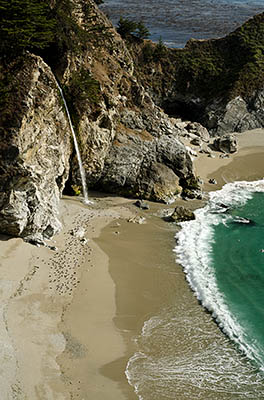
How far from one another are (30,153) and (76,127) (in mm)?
6639

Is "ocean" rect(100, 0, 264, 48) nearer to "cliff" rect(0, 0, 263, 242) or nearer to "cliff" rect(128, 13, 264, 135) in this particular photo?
"cliff" rect(128, 13, 264, 135)

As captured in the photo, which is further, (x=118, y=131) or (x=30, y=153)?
(x=118, y=131)

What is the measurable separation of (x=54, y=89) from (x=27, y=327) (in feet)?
47.8

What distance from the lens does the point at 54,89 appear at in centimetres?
2475

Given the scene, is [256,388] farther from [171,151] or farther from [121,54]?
[121,54]

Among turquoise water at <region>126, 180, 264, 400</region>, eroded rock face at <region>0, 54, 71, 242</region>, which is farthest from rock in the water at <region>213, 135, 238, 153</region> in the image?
eroded rock face at <region>0, 54, 71, 242</region>

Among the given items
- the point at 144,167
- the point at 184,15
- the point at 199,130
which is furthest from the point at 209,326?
the point at 184,15

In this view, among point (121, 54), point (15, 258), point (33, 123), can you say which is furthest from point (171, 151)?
point (15, 258)

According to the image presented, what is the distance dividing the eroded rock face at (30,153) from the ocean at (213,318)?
8.30 m

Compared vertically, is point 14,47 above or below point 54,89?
above

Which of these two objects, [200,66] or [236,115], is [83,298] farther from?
[200,66]

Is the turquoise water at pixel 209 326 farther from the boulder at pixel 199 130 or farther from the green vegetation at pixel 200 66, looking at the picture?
the green vegetation at pixel 200 66

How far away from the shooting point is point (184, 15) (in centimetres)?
9319

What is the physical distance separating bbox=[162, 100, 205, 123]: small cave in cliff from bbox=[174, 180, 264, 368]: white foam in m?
18.1
